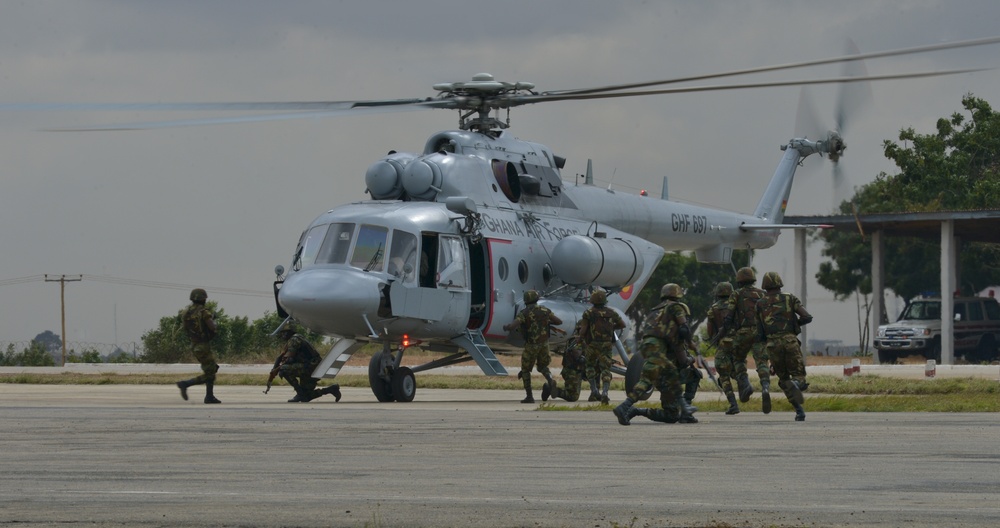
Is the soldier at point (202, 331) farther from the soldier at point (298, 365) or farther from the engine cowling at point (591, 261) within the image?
the engine cowling at point (591, 261)

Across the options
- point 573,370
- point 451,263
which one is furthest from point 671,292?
point 451,263

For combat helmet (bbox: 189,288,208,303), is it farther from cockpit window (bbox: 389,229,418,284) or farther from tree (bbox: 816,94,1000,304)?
tree (bbox: 816,94,1000,304)

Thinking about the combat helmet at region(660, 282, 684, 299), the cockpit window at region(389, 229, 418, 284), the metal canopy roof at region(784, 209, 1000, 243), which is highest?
the metal canopy roof at region(784, 209, 1000, 243)

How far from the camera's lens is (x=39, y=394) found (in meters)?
26.0

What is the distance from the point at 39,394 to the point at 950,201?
47.1 metres

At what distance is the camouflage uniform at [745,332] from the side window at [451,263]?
17.9 feet

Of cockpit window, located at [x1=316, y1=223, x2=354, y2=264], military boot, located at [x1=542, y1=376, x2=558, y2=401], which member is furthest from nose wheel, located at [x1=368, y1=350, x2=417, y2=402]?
military boot, located at [x1=542, y1=376, x2=558, y2=401]

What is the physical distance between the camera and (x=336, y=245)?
72.0 feet

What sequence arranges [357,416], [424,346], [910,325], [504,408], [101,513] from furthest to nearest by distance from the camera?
1. [910,325]
2. [424,346]
3. [504,408]
4. [357,416]
5. [101,513]

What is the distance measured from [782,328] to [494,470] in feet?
25.4

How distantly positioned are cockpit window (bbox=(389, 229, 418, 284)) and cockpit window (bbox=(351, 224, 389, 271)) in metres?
0.15

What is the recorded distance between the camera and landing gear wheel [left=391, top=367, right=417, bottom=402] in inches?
888

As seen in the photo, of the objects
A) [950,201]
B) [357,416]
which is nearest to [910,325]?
[950,201]

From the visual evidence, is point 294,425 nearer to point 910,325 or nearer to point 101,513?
point 101,513
